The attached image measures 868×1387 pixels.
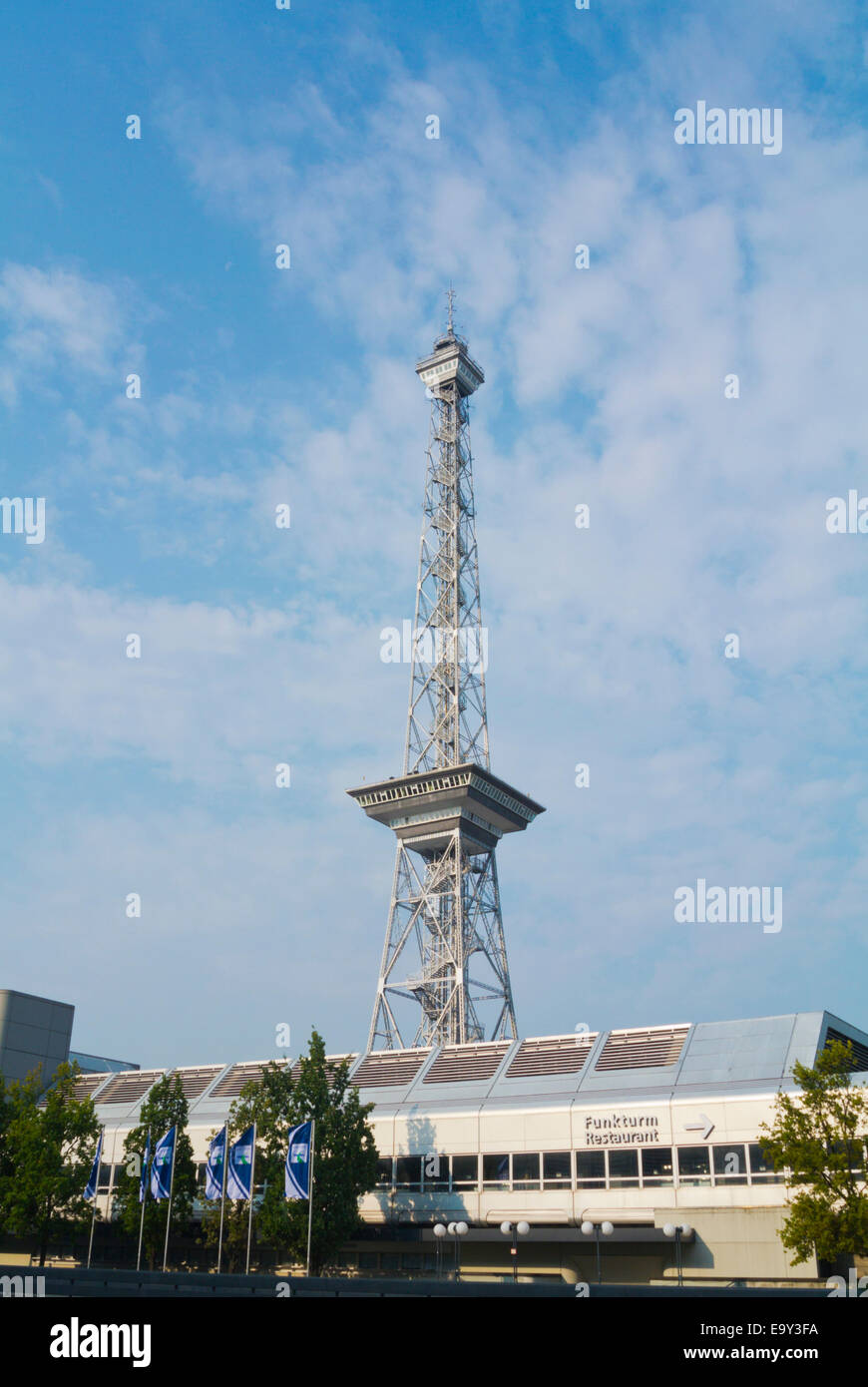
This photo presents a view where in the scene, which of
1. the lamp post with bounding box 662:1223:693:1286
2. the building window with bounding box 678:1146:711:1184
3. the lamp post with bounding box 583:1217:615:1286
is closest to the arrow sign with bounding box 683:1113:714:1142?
the building window with bounding box 678:1146:711:1184

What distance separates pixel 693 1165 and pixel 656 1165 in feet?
5.61

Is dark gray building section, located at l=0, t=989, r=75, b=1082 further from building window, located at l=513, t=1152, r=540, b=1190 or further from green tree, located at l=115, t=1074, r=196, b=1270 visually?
building window, located at l=513, t=1152, r=540, b=1190

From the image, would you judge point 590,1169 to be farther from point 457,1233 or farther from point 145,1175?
point 145,1175

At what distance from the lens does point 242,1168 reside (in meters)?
45.7

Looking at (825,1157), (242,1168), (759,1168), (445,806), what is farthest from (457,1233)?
(445,806)

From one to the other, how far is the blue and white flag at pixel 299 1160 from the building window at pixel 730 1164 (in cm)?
1735

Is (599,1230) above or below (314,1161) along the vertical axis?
below

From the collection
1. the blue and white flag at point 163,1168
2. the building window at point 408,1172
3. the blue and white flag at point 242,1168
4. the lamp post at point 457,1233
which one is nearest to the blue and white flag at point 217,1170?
the blue and white flag at point 242,1168

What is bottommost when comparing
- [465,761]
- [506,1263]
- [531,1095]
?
[506,1263]

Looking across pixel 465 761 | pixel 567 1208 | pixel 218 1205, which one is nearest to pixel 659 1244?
pixel 567 1208

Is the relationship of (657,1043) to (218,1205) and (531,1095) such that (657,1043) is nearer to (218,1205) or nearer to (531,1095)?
(531,1095)

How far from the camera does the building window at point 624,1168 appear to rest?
49625 millimetres
